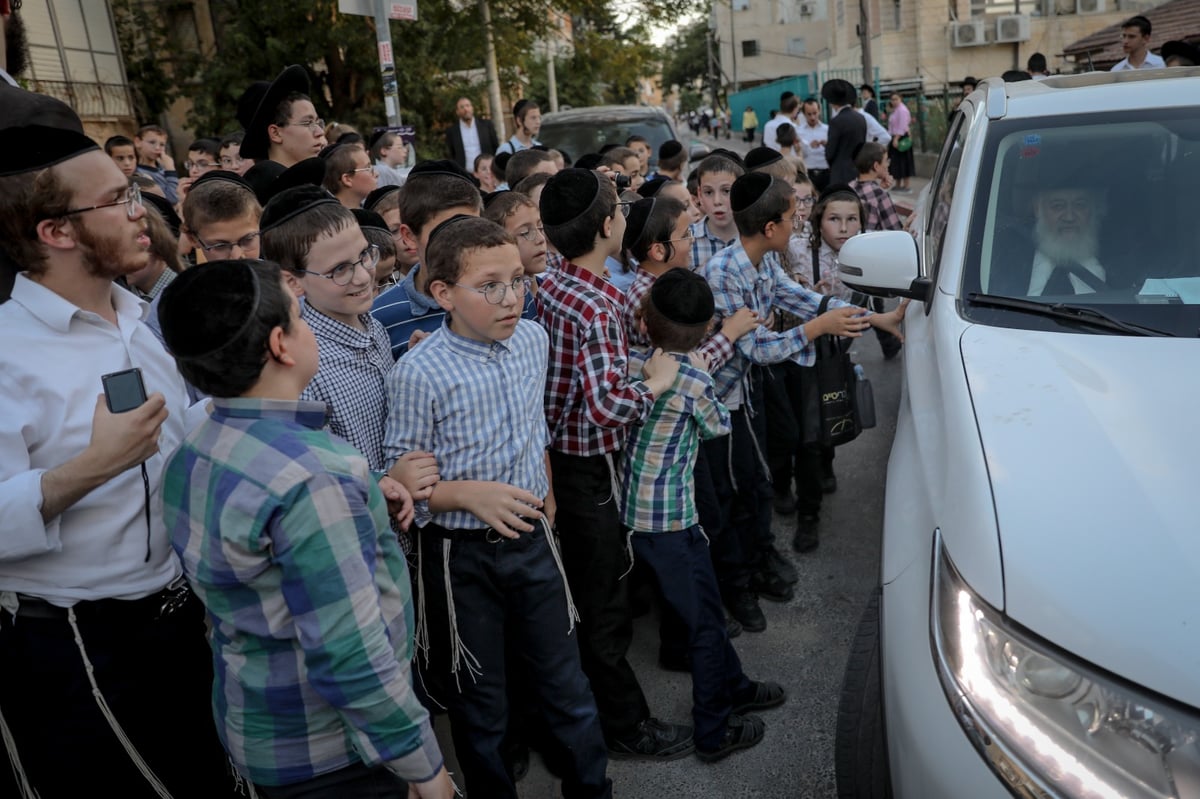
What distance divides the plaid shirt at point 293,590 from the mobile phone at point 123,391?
0.45 ft

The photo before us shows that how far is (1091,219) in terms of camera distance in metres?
2.72

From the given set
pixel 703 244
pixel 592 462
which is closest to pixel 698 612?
pixel 592 462

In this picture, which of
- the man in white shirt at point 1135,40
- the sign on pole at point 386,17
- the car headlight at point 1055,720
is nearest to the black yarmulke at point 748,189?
the car headlight at point 1055,720

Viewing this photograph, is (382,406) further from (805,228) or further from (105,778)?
(805,228)

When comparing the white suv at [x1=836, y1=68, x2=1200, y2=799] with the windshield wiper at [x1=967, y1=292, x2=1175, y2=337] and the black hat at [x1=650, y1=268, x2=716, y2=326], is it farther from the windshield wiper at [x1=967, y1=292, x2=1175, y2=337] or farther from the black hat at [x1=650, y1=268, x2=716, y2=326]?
the black hat at [x1=650, y1=268, x2=716, y2=326]

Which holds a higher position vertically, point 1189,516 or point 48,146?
point 48,146

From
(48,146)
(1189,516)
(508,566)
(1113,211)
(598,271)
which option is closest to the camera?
(1189,516)

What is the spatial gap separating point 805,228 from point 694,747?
3424 millimetres

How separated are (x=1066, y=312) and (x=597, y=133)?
8.61 m

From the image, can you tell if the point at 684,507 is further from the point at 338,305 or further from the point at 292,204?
the point at 292,204

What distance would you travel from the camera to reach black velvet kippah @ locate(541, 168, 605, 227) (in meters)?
2.88

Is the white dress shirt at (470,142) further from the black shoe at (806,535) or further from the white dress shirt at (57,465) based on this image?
the white dress shirt at (57,465)

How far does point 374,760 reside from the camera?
167cm

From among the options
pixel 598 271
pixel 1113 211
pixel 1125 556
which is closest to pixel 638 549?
pixel 598 271
